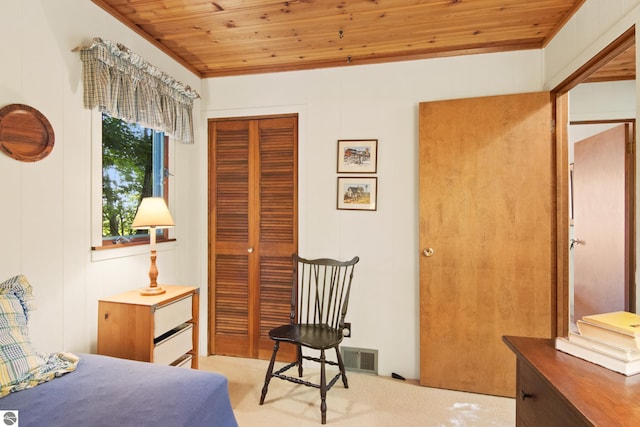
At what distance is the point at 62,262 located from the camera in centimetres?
178

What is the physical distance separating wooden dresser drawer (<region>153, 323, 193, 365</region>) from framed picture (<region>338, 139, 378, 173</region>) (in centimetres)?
163

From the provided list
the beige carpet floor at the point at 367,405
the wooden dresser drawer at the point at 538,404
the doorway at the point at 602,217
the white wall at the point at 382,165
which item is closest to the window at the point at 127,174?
the white wall at the point at 382,165

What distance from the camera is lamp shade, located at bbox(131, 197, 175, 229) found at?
2051mm

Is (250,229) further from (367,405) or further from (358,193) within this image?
(367,405)

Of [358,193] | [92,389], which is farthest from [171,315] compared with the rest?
[358,193]

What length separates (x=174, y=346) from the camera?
205cm

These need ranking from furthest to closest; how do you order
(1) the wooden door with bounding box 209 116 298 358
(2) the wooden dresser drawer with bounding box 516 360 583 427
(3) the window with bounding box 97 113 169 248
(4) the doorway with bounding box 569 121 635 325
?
(1) the wooden door with bounding box 209 116 298 358 → (4) the doorway with bounding box 569 121 635 325 → (3) the window with bounding box 97 113 169 248 → (2) the wooden dresser drawer with bounding box 516 360 583 427

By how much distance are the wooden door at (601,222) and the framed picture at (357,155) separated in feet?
6.75

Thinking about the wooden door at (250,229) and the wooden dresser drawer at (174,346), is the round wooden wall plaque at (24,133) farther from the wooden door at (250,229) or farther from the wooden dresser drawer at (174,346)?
the wooden door at (250,229)

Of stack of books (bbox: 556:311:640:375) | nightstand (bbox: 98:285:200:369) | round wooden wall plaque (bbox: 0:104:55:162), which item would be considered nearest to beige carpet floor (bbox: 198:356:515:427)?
nightstand (bbox: 98:285:200:369)

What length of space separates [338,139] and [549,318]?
1999 millimetres

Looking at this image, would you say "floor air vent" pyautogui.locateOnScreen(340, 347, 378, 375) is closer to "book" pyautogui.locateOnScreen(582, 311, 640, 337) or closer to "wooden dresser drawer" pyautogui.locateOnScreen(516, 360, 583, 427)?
"wooden dresser drawer" pyautogui.locateOnScreen(516, 360, 583, 427)

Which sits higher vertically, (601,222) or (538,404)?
(601,222)

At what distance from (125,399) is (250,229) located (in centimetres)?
180
